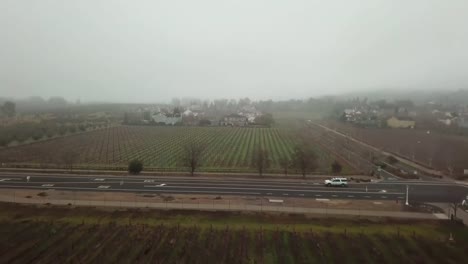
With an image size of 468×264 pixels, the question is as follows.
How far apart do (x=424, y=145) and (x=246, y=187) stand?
36.6m

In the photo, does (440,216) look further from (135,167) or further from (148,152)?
(148,152)

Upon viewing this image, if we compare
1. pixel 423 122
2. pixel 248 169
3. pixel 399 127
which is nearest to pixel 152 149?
pixel 248 169

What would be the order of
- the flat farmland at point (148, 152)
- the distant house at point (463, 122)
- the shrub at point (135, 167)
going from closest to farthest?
the shrub at point (135, 167)
the flat farmland at point (148, 152)
the distant house at point (463, 122)

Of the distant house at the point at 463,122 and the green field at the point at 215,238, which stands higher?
the distant house at the point at 463,122

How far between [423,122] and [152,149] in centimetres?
6357

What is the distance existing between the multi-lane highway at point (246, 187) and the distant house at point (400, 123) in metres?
49.0

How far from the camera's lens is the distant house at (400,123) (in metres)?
76.2

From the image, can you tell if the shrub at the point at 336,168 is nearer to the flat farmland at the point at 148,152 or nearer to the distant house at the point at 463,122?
the flat farmland at the point at 148,152

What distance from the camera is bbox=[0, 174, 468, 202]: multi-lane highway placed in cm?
2719

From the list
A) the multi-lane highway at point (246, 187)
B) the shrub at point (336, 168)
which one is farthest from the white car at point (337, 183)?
the shrub at point (336, 168)

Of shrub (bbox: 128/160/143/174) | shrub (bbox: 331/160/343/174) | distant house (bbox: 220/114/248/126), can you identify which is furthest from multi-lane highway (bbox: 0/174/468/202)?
distant house (bbox: 220/114/248/126)

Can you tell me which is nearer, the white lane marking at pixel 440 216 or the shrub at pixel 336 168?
the white lane marking at pixel 440 216

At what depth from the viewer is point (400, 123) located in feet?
255

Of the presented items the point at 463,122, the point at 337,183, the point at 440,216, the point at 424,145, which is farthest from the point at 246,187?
the point at 463,122
